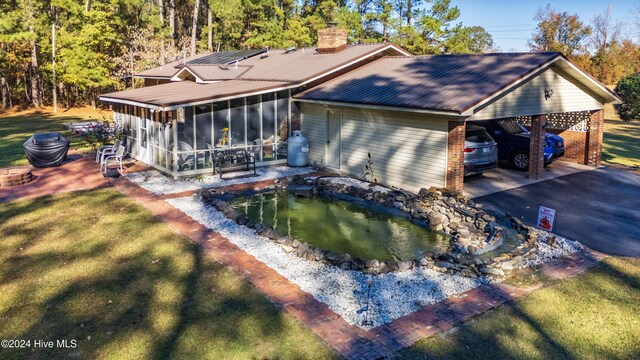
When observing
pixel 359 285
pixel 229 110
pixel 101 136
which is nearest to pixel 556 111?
pixel 229 110

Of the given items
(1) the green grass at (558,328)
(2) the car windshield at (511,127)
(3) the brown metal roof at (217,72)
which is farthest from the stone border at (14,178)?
(2) the car windshield at (511,127)

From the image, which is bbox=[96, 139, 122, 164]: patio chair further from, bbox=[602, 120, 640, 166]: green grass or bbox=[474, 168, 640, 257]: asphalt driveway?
bbox=[602, 120, 640, 166]: green grass

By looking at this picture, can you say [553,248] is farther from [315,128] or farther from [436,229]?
[315,128]

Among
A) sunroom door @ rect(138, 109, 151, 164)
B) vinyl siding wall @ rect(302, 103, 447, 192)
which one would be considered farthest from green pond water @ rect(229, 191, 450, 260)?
sunroom door @ rect(138, 109, 151, 164)

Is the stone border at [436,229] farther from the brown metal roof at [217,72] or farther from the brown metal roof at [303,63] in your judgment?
the brown metal roof at [217,72]

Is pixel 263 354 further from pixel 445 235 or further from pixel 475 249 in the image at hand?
pixel 445 235

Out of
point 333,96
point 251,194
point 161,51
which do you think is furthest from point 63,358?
point 161,51
